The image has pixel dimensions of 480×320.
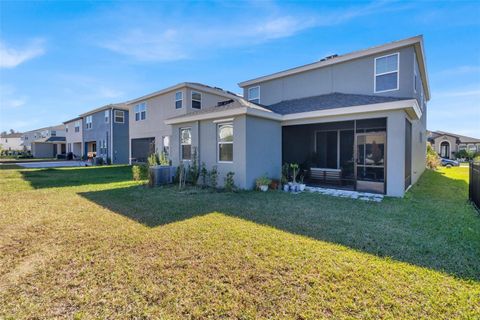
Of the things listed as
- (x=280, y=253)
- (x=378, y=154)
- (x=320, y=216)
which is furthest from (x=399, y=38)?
(x=280, y=253)

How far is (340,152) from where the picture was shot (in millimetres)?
13016

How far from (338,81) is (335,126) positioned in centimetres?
232

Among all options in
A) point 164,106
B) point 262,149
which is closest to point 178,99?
point 164,106

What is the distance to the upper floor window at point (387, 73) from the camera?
9977 mm

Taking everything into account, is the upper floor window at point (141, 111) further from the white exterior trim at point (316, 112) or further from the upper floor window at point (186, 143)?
the white exterior trim at point (316, 112)

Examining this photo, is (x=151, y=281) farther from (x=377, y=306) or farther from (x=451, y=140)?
(x=451, y=140)

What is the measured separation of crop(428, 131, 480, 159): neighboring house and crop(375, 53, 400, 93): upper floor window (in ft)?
132

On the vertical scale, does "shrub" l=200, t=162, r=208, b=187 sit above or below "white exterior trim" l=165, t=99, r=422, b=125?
below

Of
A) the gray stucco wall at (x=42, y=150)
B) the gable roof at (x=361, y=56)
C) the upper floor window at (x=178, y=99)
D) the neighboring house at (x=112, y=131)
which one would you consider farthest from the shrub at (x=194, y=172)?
the gray stucco wall at (x=42, y=150)

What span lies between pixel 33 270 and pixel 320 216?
5609 millimetres

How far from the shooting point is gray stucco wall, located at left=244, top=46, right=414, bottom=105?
9664mm

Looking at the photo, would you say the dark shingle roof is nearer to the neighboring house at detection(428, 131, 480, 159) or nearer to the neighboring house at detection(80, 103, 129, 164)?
the neighboring house at detection(80, 103, 129, 164)

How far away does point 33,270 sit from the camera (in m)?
3.38

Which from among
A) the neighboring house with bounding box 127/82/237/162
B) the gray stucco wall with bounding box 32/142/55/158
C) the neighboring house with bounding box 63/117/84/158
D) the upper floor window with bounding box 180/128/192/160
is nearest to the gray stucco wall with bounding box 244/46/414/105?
the neighboring house with bounding box 127/82/237/162
